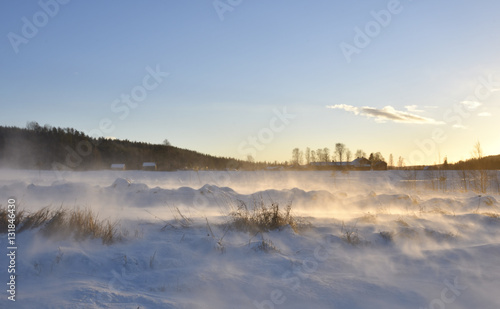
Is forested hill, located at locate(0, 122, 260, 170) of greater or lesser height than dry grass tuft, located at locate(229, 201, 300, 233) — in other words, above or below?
above

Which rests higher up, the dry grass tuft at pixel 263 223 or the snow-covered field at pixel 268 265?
the dry grass tuft at pixel 263 223

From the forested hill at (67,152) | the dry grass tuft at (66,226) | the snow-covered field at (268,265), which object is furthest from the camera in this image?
the forested hill at (67,152)

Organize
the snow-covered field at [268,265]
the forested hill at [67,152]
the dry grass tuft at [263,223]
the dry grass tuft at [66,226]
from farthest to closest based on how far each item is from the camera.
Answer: the forested hill at [67,152] → the dry grass tuft at [263,223] → the dry grass tuft at [66,226] → the snow-covered field at [268,265]

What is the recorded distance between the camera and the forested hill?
159 feet

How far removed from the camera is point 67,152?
56.5 meters

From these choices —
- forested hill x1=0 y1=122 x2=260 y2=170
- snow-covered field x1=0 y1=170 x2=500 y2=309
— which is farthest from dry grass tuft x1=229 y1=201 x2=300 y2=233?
forested hill x1=0 y1=122 x2=260 y2=170

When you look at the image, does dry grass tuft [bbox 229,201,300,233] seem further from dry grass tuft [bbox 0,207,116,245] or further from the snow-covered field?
dry grass tuft [bbox 0,207,116,245]

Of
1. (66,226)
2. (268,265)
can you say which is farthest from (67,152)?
(268,265)

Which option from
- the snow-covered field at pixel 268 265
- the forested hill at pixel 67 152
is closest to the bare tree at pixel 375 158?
the forested hill at pixel 67 152

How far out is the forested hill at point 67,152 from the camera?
159 feet

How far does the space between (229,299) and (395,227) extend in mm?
4241

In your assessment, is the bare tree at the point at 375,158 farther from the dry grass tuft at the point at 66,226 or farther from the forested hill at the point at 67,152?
the dry grass tuft at the point at 66,226

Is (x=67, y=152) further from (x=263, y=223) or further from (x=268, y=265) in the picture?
(x=268, y=265)

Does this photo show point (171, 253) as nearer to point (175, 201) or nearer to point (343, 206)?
point (175, 201)
